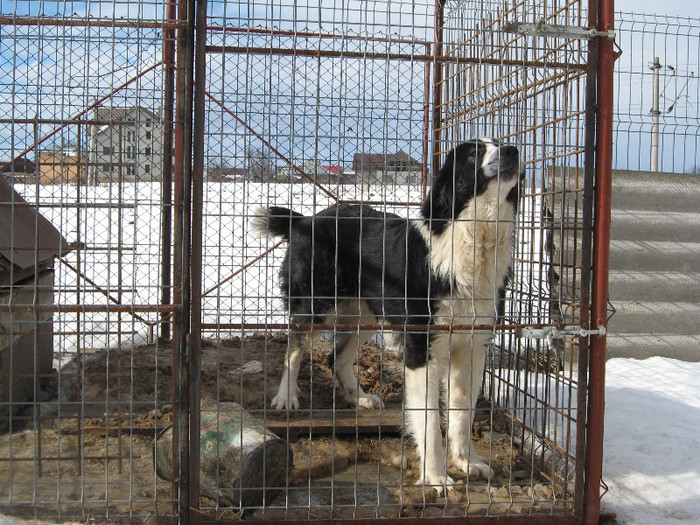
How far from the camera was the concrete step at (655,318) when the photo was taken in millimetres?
6770

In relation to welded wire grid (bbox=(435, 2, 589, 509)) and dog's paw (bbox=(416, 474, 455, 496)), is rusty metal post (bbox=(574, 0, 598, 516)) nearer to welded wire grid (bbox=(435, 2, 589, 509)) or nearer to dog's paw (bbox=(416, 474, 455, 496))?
welded wire grid (bbox=(435, 2, 589, 509))

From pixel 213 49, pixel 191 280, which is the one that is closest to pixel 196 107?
pixel 213 49

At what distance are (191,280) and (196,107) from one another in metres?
0.80

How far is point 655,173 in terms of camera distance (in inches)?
269

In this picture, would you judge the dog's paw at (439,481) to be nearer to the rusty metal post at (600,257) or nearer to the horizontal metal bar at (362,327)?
the rusty metal post at (600,257)

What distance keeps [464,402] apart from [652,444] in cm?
146

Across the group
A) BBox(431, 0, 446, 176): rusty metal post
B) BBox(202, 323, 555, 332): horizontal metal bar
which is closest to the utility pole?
BBox(431, 0, 446, 176): rusty metal post

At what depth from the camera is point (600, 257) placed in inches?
128

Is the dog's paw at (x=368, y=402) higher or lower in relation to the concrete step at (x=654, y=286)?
lower

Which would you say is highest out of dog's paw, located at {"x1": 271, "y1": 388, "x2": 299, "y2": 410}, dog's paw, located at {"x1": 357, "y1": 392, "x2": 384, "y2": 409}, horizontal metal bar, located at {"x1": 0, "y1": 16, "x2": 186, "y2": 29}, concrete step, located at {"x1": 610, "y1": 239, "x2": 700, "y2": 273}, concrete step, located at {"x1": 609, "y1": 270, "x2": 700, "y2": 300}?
A: horizontal metal bar, located at {"x1": 0, "y1": 16, "x2": 186, "y2": 29}

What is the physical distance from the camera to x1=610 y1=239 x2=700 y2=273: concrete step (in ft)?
22.4

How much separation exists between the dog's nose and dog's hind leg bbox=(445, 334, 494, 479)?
41.9 inches

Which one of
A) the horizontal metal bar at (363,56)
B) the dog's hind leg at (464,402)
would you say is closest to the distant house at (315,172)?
the horizontal metal bar at (363,56)

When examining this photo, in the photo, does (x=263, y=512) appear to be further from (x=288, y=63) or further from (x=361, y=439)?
(x=288, y=63)
